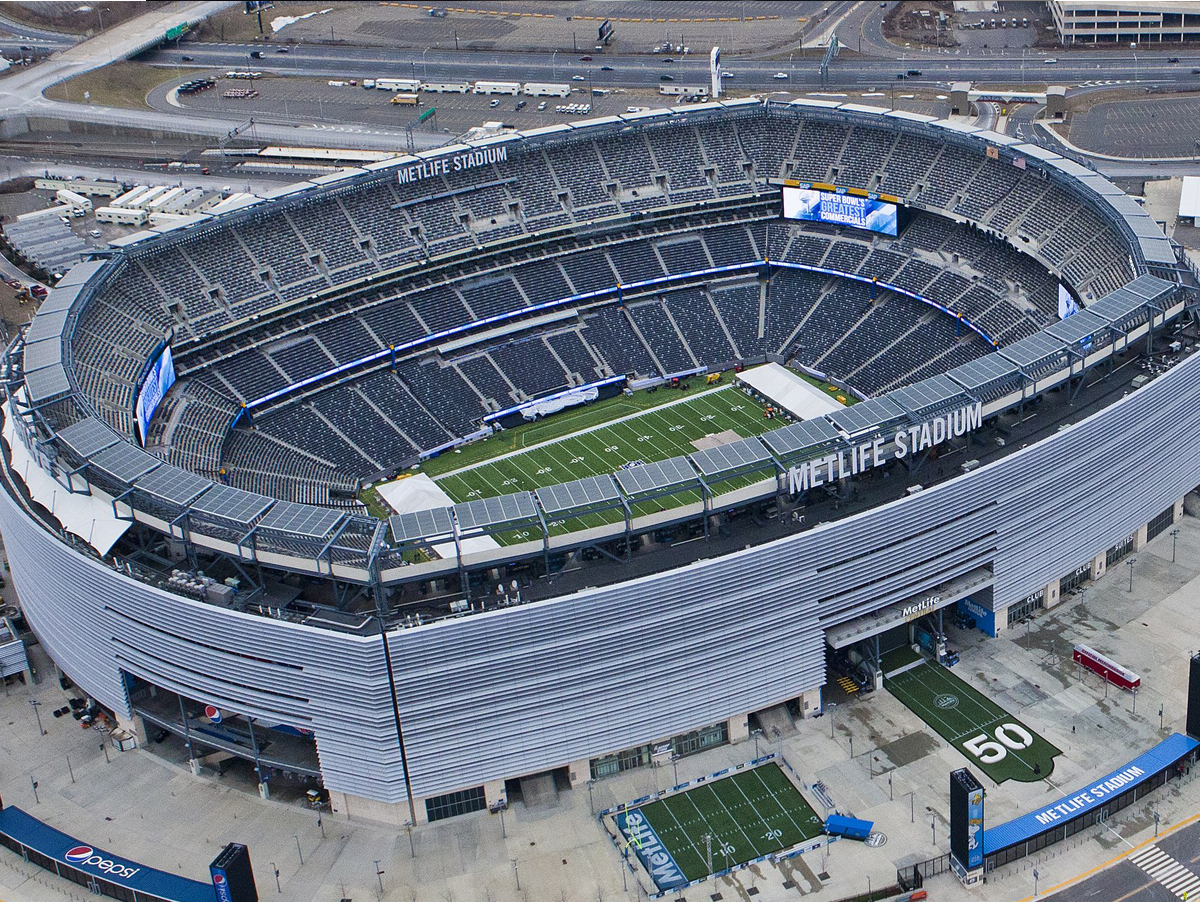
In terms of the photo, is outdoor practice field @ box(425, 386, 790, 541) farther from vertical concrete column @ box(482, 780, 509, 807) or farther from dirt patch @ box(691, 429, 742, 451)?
vertical concrete column @ box(482, 780, 509, 807)

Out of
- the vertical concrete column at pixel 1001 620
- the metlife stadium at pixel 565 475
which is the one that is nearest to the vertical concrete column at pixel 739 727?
the metlife stadium at pixel 565 475

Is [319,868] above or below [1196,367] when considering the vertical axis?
below

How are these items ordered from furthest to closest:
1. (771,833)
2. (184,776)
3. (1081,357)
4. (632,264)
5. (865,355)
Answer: (632,264), (865,355), (1081,357), (184,776), (771,833)

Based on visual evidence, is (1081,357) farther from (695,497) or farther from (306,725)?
(306,725)

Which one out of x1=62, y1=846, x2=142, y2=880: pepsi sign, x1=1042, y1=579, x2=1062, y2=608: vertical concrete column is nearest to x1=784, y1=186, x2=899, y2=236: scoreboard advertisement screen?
x1=1042, y1=579, x2=1062, y2=608: vertical concrete column

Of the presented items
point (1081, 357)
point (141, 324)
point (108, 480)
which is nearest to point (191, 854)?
point (108, 480)

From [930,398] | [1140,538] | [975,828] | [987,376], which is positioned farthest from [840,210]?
[975,828]
